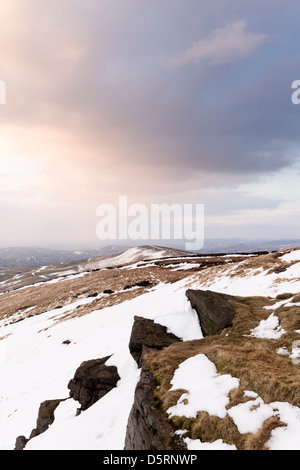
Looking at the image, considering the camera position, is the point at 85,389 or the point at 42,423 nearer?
the point at 42,423

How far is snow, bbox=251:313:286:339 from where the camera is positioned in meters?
11.0

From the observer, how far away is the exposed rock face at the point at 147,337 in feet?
40.9

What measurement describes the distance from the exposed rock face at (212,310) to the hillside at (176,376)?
0.07 meters

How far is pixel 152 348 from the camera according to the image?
12078mm

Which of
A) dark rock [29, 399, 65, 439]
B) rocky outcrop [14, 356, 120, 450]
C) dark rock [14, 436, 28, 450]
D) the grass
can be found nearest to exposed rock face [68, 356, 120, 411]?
rocky outcrop [14, 356, 120, 450]

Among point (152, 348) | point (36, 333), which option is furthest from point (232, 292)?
point (36, 333)

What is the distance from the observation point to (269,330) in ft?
38.1

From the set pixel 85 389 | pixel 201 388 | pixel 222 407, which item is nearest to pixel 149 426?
pixel 201 388

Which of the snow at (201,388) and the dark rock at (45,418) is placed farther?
the dark rock at (45,418)

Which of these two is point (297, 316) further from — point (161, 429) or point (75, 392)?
point (75, 392)

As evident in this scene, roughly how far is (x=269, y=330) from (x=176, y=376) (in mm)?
5957

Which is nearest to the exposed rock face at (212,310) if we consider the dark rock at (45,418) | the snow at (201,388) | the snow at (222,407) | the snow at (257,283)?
the snow at (201,388)

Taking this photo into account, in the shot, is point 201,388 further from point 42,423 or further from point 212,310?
point 42,423

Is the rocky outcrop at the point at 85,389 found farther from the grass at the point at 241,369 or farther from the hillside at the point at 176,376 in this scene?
the grass at the point at 241,369
